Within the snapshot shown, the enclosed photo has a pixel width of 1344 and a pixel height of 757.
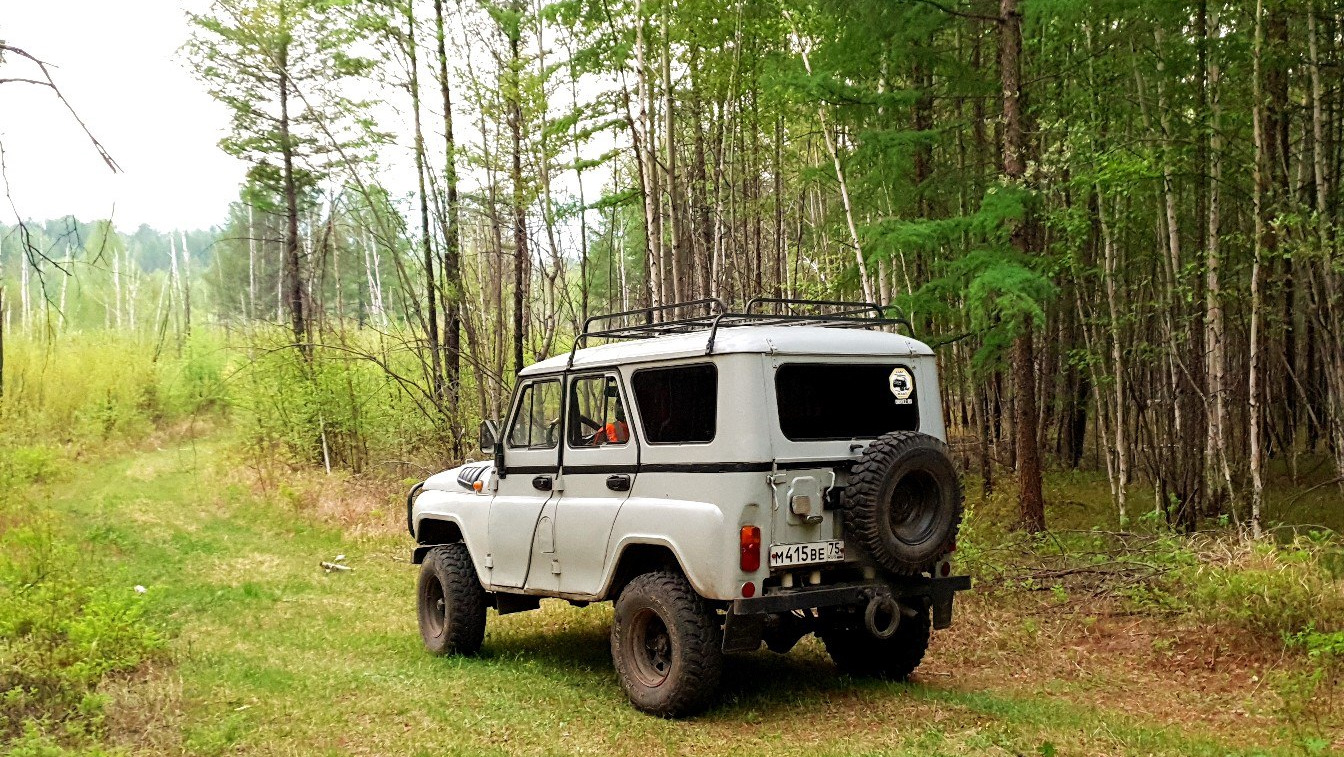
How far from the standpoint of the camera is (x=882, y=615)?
18.2 feet

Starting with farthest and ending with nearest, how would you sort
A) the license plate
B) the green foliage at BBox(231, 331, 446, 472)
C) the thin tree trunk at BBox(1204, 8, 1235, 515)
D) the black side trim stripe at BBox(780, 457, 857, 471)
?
the green foliage at BBox(231, 331, 446, 472) < the thin tree trunk at BBox(1204, 8, 1235, 515) < the black side trim stripe at BBox(780, 457, 857, 471) < the license plate

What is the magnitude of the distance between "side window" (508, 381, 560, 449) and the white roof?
1.59 ft

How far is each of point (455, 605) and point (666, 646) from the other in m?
2.15

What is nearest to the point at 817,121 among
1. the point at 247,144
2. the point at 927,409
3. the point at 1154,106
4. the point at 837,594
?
the point at 1154,106

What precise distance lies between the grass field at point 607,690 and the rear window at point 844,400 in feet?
5.26

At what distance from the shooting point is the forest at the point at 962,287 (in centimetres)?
673

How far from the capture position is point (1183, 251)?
1346 cm

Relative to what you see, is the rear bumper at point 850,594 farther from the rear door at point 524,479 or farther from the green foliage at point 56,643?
the green foliage at point 56,643

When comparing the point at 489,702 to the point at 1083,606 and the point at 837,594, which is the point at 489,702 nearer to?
the point at 837,594

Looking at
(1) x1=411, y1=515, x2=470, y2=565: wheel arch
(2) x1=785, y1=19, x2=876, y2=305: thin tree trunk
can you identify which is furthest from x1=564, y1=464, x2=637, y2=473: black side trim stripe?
(2) x1=785, y1=19, x2=876, y2=305: thin tree trunk

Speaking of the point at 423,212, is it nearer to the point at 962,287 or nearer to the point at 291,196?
the point at 291,196

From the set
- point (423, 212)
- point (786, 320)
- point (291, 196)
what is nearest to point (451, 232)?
point (423, 212)

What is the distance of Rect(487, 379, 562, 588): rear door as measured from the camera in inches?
265

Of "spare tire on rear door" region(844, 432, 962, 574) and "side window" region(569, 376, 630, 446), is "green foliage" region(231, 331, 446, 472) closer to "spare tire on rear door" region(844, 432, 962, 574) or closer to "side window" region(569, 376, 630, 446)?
"side window" region(569, 376, 630, 446)
